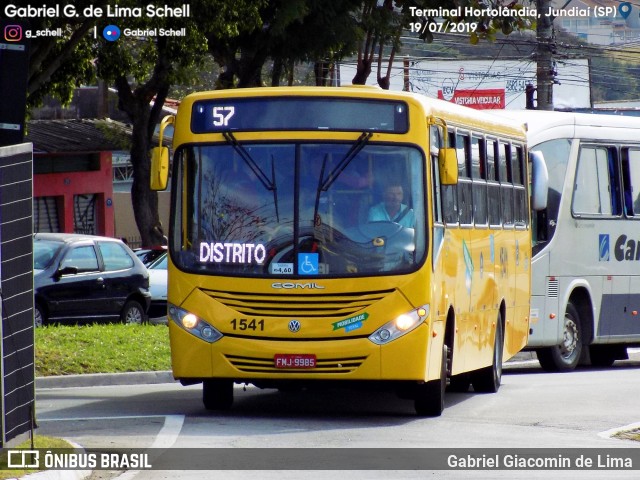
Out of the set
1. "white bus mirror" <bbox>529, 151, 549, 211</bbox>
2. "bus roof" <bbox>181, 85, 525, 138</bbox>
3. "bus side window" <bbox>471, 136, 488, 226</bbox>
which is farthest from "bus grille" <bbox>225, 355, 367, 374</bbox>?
"white bus mirror" <bbox>529, 151, 549, 211</bbox>

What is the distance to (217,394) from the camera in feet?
43.5

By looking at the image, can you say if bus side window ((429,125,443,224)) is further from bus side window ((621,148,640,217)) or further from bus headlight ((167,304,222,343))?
bus side window ((621,148,640,217))

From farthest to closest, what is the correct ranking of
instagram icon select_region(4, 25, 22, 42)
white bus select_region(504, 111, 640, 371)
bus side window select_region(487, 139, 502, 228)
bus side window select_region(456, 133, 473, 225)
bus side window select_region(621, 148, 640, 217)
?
bus side window select_region(621, 148, 640, 217)
white bus select_region(504, 111, 640, 371)
bus side window select_region(487, 139, 502, 228)
bus side window select_region(456, 133, 473, 225)
instagram icon select_region(4, 25, 22, 42)

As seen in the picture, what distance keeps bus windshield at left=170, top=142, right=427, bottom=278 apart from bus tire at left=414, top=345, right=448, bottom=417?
122cm

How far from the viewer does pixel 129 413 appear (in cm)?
1307

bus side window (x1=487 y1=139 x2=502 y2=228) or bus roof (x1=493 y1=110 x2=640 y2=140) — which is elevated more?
bus roof (x1=493 y1=110 x2=640 y2=140)

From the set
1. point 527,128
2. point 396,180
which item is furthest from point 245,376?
point 527,128

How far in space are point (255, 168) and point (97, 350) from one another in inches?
237

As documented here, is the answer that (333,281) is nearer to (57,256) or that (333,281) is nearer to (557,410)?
(557,410)

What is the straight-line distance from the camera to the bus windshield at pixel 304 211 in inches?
483

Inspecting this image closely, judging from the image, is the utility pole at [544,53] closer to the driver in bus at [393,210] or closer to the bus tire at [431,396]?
the bus tire at [431,396]

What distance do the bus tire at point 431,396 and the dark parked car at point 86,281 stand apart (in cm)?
975

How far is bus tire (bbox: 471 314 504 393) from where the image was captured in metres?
16.0

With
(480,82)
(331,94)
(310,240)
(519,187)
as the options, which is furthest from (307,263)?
(480,82)
